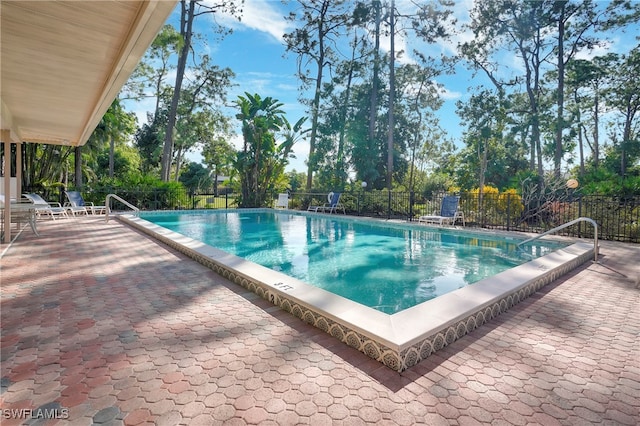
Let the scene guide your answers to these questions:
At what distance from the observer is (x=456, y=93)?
2348 centimetres

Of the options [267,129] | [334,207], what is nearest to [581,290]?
[334,207]

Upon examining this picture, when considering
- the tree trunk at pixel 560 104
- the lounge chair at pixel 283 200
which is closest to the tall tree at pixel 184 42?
the lounge chair at pixel 283 200

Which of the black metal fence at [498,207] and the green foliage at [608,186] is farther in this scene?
the green foliage at [608,186]

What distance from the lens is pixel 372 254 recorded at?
727 centimetres

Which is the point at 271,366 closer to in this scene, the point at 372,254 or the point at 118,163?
the point at 372,254

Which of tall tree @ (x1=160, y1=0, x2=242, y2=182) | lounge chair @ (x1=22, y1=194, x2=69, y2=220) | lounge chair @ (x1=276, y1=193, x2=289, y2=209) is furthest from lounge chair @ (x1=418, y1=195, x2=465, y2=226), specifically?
tall tree @ (x1=160, y1=0, x2=242, y2=182)

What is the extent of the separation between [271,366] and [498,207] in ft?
35.8

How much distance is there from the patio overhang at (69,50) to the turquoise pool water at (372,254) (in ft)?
13.0

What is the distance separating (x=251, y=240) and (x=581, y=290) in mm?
7119

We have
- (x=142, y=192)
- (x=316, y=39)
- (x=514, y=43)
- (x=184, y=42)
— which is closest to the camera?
(x=142, y=192)

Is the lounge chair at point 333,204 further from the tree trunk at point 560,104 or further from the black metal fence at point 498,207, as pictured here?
the tree trunk at point 560,104

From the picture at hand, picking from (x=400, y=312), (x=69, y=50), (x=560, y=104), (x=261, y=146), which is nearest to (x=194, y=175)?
(x=261, y=146)

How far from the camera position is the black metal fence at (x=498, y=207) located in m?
8.61

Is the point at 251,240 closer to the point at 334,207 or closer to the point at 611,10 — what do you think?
the point at 334,207
